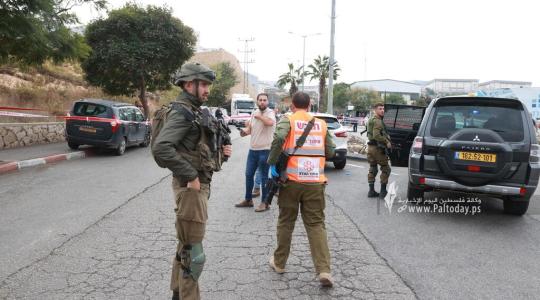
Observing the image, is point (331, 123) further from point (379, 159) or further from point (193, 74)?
point (193, 74)

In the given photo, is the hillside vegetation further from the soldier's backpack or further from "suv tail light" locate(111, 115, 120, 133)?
the soldier's backpack

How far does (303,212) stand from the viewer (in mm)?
3977

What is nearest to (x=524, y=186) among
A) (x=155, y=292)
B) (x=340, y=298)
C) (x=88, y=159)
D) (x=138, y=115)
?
(x=340, y=298)

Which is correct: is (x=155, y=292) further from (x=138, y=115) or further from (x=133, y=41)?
(x=133, y=41)

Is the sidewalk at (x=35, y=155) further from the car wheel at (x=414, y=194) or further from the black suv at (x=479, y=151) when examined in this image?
the black suv at (x=479, y=151)

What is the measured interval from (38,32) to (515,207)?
30.5 ft

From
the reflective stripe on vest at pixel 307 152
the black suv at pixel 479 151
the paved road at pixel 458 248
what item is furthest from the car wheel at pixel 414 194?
the reflective stripe on vest at pixel 307 152

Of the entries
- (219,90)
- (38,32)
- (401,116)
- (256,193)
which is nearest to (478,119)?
(401,116)

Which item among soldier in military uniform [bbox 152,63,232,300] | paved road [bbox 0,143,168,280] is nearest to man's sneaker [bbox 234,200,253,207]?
paved road [bbox 0,143,168,280]

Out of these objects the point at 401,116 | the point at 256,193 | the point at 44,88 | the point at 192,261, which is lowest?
the point at 256,193

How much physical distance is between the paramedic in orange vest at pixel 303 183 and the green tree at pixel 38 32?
710 cm

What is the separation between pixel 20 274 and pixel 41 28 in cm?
694

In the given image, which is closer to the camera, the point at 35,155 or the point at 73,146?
the point at 35,155

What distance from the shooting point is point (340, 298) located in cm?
354
